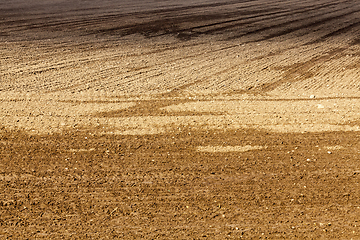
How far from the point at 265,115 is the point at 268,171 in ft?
6.62

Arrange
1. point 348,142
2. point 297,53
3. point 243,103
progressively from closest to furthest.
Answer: point 348,142 → point 243,103 → point 297,53

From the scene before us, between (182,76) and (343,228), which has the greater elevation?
(182,76)

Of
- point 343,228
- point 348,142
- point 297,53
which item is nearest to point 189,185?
point 343,228

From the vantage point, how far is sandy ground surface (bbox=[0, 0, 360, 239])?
→ 439 centimetres

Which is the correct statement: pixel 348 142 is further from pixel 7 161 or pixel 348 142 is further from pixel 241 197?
pixel 7 161

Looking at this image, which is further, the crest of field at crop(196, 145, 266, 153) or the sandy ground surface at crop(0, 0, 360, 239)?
the crest of field at crop(196, 145, 266, 153)

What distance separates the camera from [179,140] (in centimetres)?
616

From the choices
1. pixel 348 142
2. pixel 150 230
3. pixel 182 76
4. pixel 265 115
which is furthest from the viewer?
pixel 182 76

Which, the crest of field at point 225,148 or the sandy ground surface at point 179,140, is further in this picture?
the crest of field at point 225,148

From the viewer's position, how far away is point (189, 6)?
22891 mm

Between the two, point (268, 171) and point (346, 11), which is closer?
point (268, 171)

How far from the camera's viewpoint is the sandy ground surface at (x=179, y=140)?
4391 millimetres

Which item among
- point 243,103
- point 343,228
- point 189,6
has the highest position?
point 189,6

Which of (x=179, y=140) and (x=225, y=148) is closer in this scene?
(x=225, y=148)
